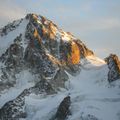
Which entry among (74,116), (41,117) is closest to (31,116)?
(41,117)

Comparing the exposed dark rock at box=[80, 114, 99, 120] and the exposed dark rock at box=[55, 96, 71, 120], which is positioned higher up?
the exposed dark rock at box=[55, 96, 71, 120]

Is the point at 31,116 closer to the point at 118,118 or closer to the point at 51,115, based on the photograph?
the point at 51,115

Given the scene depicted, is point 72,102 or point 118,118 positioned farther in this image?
point 72,102

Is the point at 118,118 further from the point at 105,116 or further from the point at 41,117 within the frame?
the point at 41,117

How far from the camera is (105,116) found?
183375 mm

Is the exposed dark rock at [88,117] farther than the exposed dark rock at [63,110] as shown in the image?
No

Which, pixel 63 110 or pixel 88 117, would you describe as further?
pixel 63 110

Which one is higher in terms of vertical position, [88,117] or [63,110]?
[63,110]

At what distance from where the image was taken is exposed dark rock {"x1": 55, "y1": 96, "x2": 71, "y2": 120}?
18712cm

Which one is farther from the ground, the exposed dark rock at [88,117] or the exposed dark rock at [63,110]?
the exposed dark rock at [63,110]

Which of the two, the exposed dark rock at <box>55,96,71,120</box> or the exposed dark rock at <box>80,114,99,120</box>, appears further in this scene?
the exposed dark rock at <box>55,96,71,120</box>

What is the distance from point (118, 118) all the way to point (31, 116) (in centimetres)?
3261

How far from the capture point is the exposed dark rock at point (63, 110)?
187125 millimetres

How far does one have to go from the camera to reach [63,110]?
18838 centimetres
